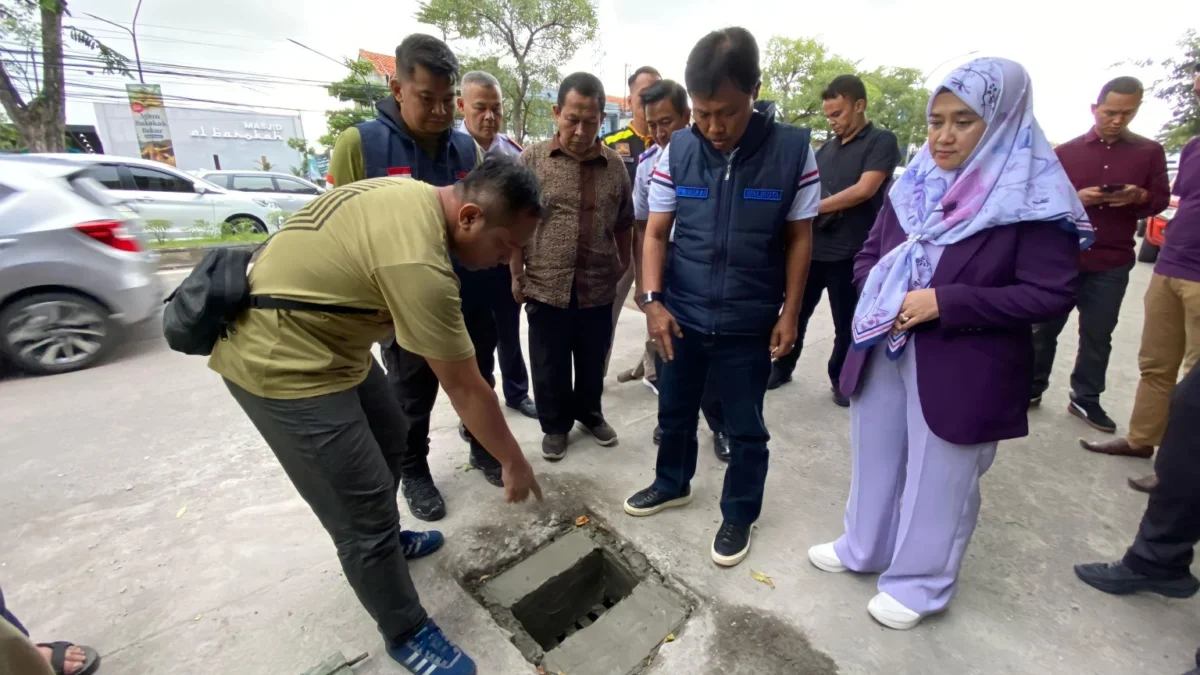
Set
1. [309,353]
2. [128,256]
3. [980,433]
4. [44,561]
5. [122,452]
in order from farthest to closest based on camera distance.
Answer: [128,256], [122,452], [44,561], [980,433], [309,353]

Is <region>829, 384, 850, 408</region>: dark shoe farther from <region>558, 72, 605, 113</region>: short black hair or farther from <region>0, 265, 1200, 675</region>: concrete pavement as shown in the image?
<region>558, 72, 605, 113</region>: short black hair

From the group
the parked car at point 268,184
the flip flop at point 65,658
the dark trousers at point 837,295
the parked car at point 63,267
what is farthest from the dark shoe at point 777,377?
the parked car at point 268,184

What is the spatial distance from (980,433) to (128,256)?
5120mm

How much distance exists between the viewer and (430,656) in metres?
1.66

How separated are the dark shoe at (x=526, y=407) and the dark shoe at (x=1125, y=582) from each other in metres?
2.50

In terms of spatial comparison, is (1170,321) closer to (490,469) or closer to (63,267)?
(490,469)

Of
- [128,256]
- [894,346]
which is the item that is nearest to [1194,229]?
[894,346]

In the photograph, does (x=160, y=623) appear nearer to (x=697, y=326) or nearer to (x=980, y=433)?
(x=697, y=326)

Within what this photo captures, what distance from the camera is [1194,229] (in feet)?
7.94

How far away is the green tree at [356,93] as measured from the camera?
19.4m

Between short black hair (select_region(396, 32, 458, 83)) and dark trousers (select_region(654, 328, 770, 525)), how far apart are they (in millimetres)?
1339

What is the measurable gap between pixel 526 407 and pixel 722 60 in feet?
7.46

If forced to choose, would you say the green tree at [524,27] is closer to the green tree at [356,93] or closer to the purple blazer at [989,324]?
the green tree at [356,93]

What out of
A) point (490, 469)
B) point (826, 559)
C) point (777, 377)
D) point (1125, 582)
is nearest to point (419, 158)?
point (490, 469)
